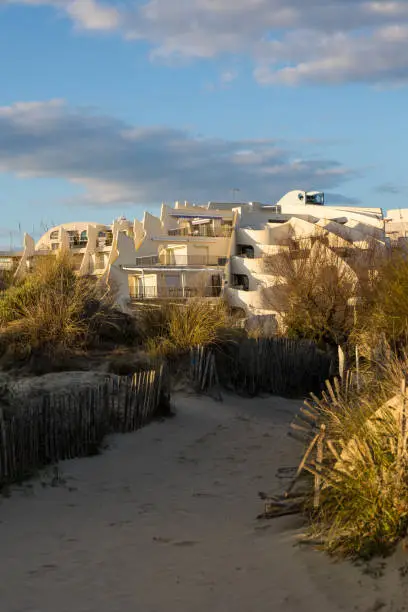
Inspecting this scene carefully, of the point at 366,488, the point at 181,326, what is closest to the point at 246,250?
the point at 181,326

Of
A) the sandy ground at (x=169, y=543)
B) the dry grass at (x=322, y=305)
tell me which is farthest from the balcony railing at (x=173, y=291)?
the sandy ground at (x=169, y=543)

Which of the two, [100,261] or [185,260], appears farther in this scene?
[100,261]

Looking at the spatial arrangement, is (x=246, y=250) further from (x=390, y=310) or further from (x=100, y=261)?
(x=390, y=310)

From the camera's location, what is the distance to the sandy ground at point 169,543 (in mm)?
5289

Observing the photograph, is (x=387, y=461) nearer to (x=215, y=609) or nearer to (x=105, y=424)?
(x=215, y=609)

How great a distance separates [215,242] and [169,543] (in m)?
56.1

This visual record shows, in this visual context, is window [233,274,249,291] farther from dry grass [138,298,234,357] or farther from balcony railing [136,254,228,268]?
dry grass [138,298,234,357]

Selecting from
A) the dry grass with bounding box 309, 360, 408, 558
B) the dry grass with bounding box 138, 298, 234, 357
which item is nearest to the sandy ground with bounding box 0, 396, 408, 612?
the dry grass with bounding box 309, 360, 408, 558

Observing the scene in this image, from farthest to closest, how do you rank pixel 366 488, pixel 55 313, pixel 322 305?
pixel 322 305
pixel 55 313
pixel 366 488

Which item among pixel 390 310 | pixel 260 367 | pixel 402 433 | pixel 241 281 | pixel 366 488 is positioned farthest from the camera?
pixel 241 281

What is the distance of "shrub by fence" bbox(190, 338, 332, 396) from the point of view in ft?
42.0

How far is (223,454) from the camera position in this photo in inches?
384

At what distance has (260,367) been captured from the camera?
13727 millimetres

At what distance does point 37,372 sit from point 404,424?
894 cm
